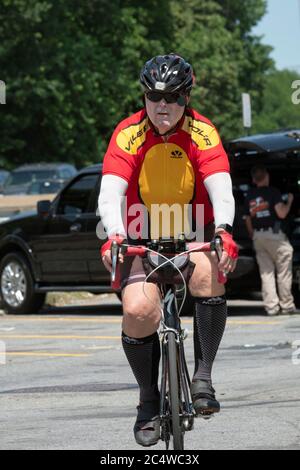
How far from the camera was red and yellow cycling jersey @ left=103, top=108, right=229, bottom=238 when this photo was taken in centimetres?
692

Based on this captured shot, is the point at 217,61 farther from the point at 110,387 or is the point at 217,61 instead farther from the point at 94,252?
the point at 110,387

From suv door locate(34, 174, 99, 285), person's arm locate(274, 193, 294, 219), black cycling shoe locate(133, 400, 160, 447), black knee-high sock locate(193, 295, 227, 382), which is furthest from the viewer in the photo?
suv door locate(34, 174, 99, 285)

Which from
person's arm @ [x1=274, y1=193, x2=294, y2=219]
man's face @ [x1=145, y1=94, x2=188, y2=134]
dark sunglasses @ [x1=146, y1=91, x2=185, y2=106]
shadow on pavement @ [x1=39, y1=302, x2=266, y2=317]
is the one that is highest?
dark sunglasses @ [x1=146, y1=91, x2=185, y2=106]

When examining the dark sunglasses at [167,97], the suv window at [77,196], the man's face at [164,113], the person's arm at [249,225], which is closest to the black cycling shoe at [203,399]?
the man's face at [164,113]

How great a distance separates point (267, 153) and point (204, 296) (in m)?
10.6

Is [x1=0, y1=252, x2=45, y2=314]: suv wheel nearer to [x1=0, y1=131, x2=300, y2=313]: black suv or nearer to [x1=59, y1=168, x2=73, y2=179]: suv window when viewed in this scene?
[x1=0, y1=131, x2=300, y2=313]: black suv

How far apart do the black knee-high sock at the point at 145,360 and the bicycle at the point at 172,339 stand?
7.2 inches

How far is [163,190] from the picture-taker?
22.7 feet

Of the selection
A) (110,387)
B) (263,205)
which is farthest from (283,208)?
(110,387)

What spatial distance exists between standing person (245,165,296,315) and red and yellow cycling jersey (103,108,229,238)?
999cm

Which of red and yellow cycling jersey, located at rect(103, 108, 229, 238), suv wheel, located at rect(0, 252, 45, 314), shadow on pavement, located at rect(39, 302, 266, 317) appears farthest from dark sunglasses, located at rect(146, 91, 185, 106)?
suv wheel, located at rect(0, 252, 45, 314)

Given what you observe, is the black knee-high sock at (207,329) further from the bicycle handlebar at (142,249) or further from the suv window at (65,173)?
the suv window at (65,173)

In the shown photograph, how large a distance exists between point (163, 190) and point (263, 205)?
1037cm

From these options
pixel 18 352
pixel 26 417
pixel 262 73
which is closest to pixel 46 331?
pixel 18 352
